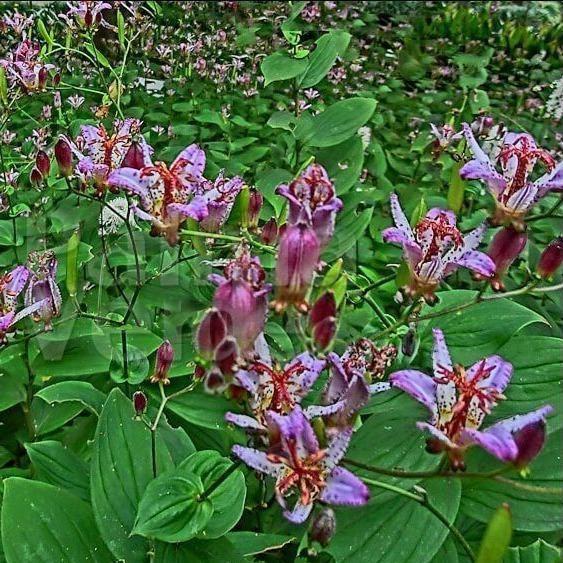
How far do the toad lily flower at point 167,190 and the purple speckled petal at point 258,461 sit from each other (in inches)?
7.9

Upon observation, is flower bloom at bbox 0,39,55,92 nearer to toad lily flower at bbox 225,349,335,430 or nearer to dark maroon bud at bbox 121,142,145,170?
dark maroon bud at bbox 121,142,145,170

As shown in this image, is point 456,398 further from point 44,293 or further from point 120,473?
point 44,293

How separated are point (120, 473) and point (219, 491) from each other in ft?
0.32

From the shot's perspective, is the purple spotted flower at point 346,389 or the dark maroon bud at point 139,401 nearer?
the purple spotted flower at point 346,389

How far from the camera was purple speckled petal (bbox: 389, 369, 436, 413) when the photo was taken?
1.65ft

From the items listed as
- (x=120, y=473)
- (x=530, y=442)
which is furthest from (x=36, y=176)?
(x=530, y=442)

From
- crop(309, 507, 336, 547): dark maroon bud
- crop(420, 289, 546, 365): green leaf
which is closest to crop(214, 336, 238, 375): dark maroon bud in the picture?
crop(309, 507, 336, 547): dark maroon bud

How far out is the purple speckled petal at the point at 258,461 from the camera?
1.53 ft

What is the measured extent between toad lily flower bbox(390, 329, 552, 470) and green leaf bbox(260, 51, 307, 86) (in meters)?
0.46

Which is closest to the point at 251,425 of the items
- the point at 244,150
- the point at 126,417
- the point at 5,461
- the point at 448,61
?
the point at 126,417

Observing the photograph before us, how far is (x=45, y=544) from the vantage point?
1.83ft

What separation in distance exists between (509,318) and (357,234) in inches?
7.3

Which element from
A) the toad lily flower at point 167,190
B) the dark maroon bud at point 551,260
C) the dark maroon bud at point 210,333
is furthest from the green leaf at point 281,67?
the dark maroon bud at point 210,333

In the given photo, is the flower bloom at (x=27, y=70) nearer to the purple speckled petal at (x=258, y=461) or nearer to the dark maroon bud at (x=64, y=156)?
the dark maroon bud at (x=64, y=156)
